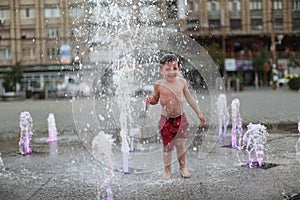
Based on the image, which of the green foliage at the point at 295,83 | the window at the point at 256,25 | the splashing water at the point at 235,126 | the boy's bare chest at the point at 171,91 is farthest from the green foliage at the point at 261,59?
the boy's bare chest at the point at 171,91

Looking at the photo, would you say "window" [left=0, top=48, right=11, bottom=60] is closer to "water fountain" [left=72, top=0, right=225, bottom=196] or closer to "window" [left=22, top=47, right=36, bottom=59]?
"window" [left=22, top=47, right=36, bottom=59]

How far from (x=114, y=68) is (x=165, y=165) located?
2.54 metres

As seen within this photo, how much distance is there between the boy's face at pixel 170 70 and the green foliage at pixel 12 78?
37.4 metres

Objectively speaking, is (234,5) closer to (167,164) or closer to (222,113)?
(222,113)

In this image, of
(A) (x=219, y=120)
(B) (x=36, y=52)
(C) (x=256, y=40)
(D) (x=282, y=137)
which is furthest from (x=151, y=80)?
(C) (x=256, y=40)

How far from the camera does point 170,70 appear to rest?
479 cm

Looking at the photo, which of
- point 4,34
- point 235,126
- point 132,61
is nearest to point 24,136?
point 132,61

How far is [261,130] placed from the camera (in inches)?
235

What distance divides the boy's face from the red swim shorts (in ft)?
1.45

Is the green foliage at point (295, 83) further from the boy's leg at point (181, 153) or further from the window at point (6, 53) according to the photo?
the boy's leg at point (181, 153)

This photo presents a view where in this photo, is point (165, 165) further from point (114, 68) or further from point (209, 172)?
point (114, 68)

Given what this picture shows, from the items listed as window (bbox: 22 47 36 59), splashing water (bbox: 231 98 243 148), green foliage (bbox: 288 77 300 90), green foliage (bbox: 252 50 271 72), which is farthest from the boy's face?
green foliage (bbox: 252 50 271 72)

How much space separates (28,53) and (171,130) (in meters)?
43.3

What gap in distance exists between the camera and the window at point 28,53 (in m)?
45.6
